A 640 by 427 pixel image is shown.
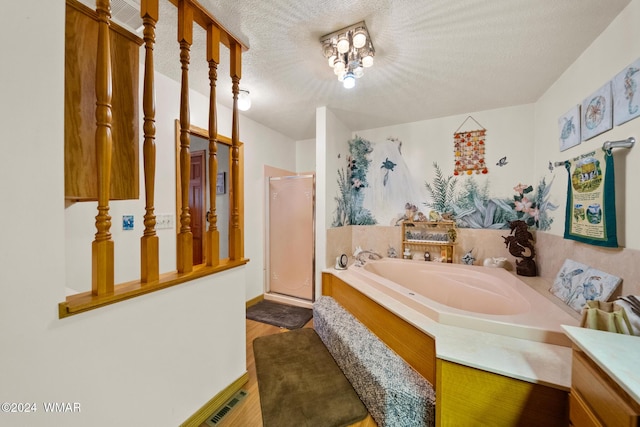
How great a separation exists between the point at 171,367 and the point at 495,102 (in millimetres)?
3506

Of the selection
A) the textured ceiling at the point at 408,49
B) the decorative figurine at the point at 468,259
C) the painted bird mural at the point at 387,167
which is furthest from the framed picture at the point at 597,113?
the painted bird mural at the point at 387,167

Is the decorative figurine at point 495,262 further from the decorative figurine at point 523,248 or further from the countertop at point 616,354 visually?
the countertop at point 616,354

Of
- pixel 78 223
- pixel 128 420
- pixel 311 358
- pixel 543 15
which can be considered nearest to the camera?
pixel 128 420

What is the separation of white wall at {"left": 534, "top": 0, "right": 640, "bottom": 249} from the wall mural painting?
475mm

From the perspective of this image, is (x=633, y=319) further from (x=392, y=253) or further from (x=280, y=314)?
(x=280, y=314)

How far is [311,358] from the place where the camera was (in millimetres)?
1810

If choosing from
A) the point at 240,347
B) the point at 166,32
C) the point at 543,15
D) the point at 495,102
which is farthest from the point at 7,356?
the point at 495,102

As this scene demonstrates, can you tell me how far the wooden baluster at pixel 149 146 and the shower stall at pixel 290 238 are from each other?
1.97 m

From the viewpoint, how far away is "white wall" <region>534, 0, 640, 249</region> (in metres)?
1.22

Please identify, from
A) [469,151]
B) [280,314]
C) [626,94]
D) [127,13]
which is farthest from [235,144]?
[469,151]

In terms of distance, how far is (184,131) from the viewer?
1159 mm

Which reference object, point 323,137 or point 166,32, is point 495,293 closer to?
point 323,137

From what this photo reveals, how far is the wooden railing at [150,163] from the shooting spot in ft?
2.82

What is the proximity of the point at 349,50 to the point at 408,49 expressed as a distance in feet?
1.40
